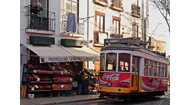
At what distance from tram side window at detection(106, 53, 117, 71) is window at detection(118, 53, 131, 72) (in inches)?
9.9

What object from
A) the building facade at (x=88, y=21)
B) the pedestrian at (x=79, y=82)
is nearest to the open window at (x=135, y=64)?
the building facade at (x=88, y=21)

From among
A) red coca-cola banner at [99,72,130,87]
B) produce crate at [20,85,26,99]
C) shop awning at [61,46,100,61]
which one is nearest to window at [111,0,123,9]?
shop awning at [61,46,100,61]

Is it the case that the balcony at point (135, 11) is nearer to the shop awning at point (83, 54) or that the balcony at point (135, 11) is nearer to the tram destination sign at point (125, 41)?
the shop awning at point (83, 54)

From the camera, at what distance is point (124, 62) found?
46.1 feet

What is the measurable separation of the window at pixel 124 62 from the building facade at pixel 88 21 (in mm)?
2962

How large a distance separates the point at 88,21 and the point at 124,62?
7508mm

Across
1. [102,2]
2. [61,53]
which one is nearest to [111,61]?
[61,53]

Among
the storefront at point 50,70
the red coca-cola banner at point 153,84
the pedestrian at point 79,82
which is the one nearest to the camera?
the red coca-cola banner at point 153,84

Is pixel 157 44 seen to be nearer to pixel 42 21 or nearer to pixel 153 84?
pixel 153 84

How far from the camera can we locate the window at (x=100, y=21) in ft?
71.5

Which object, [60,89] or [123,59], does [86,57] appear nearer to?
[60,89]

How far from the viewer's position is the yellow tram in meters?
13.6

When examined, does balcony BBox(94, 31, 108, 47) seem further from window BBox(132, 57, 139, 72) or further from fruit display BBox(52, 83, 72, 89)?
window BBox(132, 57, 139, 72)

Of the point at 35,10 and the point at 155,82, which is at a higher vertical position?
the point at 35,10
